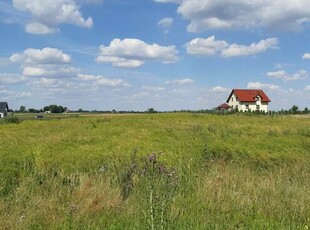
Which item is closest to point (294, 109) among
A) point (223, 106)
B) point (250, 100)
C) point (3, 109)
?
point (250, 100)

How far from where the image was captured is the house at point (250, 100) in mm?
88562

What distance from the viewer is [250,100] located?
88.4m

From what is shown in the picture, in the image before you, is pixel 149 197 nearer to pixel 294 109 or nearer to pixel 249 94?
pixel 294 109

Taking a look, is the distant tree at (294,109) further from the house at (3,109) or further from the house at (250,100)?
the house at (3,109)

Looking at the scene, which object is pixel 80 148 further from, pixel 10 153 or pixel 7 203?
pixel 7 203

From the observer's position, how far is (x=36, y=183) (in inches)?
275

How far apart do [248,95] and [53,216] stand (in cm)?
8692

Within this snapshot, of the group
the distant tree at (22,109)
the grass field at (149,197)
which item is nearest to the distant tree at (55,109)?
the distant tree at (22,109)

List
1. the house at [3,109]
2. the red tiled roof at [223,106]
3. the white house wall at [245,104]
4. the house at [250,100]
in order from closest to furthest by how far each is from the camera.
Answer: the house at [250,100] → the white house wall at [245,104] → the house at [3,109] → the red tiled roof at [223,106]

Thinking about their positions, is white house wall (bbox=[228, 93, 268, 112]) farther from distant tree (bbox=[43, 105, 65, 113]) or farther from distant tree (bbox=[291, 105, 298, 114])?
distant tree (bbox=[43, 105, 65, 113])

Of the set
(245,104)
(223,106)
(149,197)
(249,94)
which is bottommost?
(149,197)

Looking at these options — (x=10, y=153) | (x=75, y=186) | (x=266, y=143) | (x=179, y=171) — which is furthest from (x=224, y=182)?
(x=266, y=143)

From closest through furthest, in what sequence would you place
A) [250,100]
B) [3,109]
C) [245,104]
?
[250,100], [245,104], [3,109]

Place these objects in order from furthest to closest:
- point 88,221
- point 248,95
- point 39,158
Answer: point 248,95, point 39,158, point 88,221
